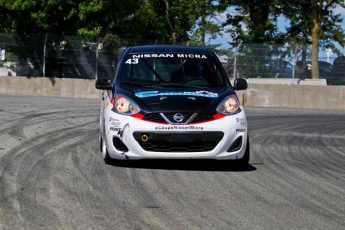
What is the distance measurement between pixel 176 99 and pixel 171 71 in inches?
41.2

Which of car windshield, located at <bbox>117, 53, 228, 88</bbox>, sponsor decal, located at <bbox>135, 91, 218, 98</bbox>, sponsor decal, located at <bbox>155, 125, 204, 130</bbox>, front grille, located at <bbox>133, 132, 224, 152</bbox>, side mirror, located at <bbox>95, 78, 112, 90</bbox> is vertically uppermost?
car windshield, located at <bbox>117, 53, 228, 88</bbox>

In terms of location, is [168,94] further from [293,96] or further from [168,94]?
[293,96]

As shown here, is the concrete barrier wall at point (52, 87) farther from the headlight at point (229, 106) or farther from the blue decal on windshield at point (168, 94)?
the headlight at point (229, 106)

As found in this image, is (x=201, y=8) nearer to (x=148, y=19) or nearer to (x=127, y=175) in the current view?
(x=148, y=19)

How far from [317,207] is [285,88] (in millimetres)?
20333

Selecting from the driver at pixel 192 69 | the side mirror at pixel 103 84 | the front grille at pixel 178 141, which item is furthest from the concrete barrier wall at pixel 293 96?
the front grille at pixel 178 141

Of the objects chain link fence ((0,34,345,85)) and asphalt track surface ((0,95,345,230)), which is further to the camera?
chain link fence ((0,34,345,85))

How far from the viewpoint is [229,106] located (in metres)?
9.08

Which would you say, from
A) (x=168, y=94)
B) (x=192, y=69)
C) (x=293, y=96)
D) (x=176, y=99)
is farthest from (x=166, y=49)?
(x=293, y=96)

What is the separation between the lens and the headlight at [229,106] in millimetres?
8961

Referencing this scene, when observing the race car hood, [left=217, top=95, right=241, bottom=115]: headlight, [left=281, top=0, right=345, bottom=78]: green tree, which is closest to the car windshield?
the race car hood

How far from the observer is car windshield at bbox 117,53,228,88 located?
9.77 metres

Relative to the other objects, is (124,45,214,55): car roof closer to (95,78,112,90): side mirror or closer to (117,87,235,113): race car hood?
(95,78,112,90): side mirror

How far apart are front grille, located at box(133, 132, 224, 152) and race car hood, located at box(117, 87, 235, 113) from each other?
0.94ft
